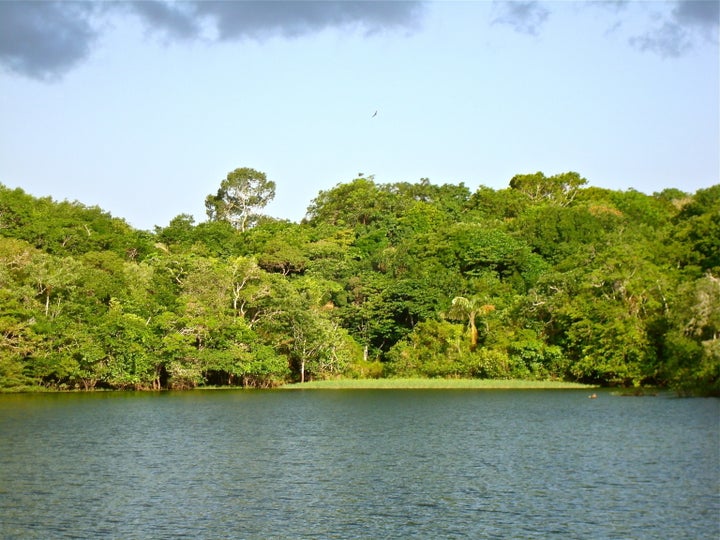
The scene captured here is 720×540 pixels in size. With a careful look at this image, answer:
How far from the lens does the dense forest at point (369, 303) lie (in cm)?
5422

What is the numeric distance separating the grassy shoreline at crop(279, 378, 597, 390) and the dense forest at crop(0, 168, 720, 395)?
1.30 m

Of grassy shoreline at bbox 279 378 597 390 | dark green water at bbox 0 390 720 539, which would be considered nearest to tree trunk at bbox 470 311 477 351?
grassy shoreline at bbox 279 378 597 390

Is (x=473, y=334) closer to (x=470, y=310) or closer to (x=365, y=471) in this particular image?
(x=470, y=310)

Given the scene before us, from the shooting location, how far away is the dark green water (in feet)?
63.7

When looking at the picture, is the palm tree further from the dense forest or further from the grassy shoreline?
the grassy shoreline

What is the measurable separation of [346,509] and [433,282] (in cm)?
4533

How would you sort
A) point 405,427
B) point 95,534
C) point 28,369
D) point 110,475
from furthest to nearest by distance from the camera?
point 28,369
point 405,427
point 110,475
point 95,534

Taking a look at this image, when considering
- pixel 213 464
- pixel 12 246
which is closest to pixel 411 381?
pixel 12 246

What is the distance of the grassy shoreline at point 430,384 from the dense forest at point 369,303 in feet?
4.26

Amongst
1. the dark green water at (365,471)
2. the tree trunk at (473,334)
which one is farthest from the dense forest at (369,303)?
the dark green water at (365,471)

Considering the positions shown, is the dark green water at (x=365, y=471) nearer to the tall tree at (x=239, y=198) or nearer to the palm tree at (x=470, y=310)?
the palm tree at (x=470, y=310)

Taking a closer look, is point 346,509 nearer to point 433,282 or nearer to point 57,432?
point 57,432

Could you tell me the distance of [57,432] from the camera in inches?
1344

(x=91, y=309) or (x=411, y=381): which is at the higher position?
(x=91, y=309)
